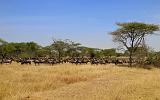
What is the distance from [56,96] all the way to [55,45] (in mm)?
60002

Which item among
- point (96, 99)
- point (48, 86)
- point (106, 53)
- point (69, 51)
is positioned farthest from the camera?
point (106, 53)

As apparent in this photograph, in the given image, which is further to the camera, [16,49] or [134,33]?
[16,49]

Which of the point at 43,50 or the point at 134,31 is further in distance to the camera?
the point at 43,50

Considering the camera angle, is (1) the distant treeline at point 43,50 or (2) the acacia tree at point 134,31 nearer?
(2) the acacia tree at point 134,31

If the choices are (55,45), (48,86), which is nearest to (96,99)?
(48,86)

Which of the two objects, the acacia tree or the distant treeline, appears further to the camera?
the distant treeline

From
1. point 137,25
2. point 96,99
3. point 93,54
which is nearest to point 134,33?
point 137,25

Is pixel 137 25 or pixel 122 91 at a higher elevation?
pixel 137 25

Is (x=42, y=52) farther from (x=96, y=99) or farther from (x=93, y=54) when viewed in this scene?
(x=96, y=99)

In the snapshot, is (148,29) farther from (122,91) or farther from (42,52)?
(42,52)

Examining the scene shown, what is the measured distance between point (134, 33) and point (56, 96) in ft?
100

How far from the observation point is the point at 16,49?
77.8 meters

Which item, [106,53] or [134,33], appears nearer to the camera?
[134,33]

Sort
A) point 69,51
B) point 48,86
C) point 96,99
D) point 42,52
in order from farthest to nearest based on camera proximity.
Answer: point 42,52, point 69,51, point 48,86, point 96,99
